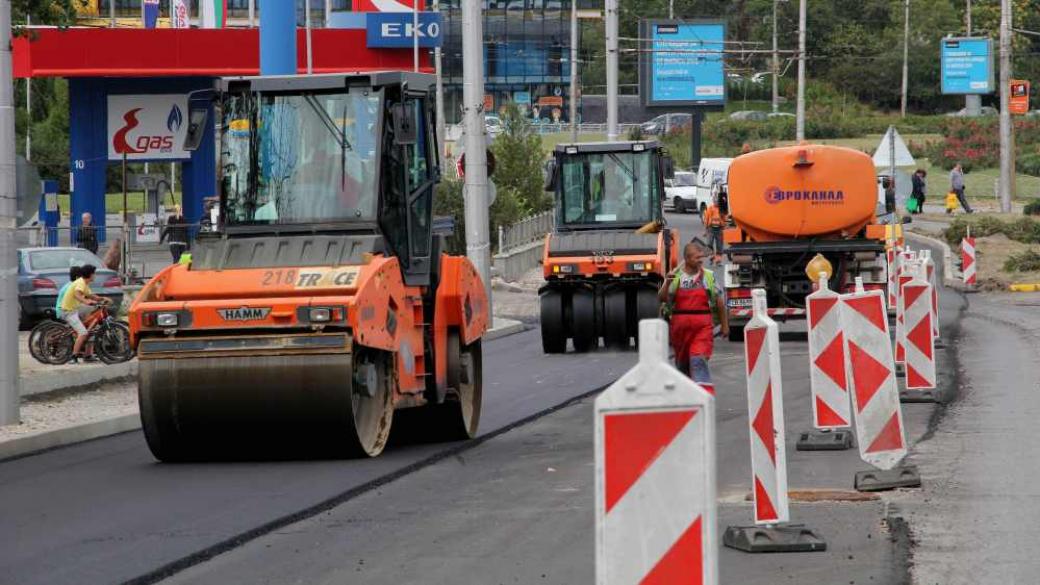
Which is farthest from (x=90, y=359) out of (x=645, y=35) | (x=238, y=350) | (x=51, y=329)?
(x=645, y=35)

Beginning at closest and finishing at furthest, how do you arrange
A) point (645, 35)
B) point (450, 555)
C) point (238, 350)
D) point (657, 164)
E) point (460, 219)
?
point (450, 555), point (238, 350), point (657, 164), point (460, 219), point (645, 35)

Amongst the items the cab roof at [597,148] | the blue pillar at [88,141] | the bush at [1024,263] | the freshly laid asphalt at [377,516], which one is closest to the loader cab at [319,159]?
the freshly laid asphalt at [377,516]

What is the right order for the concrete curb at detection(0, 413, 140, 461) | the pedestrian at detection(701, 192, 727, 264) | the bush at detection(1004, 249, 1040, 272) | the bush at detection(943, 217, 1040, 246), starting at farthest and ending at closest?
the bush at detection(943, 217, 1040, 246)
the bush at detection(1004, 249, 1040, 272)
the pedestrian at detection(701, 192, 727, 264)
the concrete curb at detection(0, 413, 140, 461)

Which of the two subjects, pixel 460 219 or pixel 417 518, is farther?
pixel 460 219

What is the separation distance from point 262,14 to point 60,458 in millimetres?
14518

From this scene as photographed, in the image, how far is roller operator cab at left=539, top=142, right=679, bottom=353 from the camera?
25.9 meters

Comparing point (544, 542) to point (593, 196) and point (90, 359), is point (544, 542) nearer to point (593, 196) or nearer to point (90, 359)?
point (90, 359)

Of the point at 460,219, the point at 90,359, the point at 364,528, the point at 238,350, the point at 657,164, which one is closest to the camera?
the point at 364,528

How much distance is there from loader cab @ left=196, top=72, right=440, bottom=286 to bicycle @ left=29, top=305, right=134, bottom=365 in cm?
973

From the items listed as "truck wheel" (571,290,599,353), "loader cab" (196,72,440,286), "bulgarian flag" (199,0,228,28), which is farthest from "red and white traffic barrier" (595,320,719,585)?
"bulgarian flag" (199,0,228,28)

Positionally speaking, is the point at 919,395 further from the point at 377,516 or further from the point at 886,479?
the point at 377,516

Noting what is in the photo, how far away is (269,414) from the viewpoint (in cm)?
1377

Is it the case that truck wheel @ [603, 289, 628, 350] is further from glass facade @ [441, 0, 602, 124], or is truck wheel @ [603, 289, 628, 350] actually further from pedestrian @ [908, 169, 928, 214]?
glass facade @ [441, 0, 602, 124]

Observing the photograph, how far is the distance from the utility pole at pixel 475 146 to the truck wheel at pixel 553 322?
370cm
